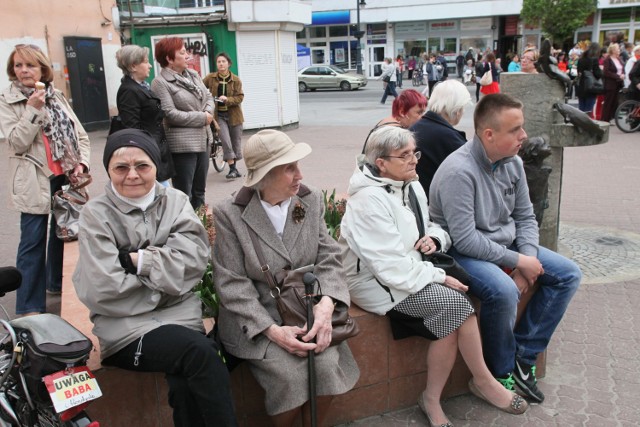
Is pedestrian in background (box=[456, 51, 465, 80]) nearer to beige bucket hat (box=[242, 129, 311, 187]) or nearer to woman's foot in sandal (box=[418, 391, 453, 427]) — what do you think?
woman's foot in sandal (box=[418, 391, 453, 427])

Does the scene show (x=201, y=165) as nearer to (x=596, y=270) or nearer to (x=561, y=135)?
(x=561, y=135)

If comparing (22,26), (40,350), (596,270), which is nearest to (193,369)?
(40,350)

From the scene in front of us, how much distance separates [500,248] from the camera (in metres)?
3.36

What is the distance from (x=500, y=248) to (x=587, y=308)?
5.51ft

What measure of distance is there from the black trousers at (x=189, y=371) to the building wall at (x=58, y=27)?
1401cm

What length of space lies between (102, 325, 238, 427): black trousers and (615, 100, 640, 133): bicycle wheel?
41.9 feet

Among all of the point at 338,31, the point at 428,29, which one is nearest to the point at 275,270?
the point at 428,29

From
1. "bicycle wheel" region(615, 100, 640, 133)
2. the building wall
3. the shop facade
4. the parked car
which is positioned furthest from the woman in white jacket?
the shop facade

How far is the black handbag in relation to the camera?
13602mm

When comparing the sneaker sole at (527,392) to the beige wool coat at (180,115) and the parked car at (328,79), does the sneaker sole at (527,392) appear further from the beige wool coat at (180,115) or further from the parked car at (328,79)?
the parked car at (328,79)

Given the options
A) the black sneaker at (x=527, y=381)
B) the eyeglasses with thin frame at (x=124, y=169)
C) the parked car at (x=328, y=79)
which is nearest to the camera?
the eyeglasses with thin frame at (x=124, y=169)

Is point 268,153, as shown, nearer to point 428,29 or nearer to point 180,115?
point 180,115

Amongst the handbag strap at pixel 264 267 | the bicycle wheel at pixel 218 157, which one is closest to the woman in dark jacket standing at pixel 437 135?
the handbag strap at pixel 264 267

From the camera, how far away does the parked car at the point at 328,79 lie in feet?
99.4
